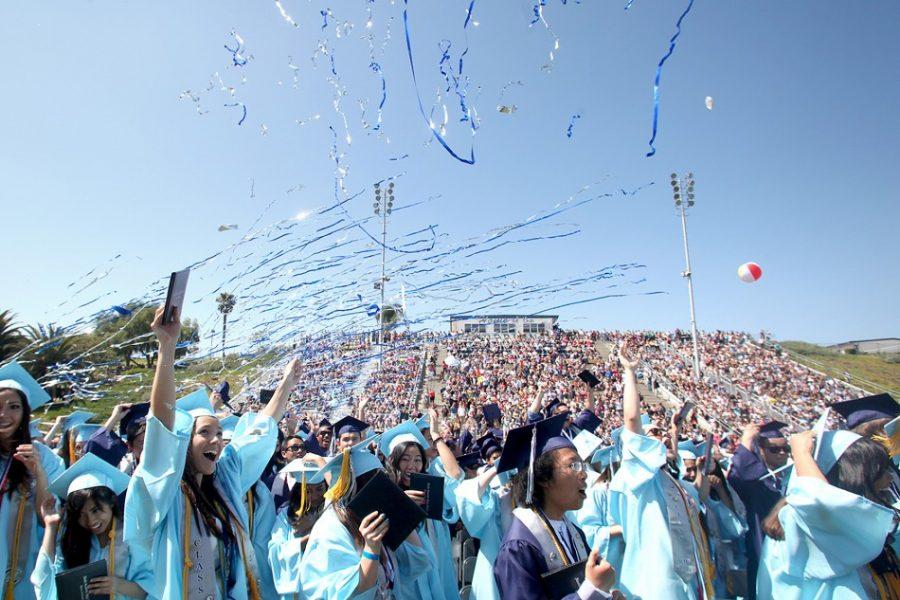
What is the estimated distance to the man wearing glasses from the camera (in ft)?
14.9

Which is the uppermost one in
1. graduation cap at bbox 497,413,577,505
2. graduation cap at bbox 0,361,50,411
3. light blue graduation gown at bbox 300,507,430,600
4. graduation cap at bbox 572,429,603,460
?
graduation cap at bbox 0,361,50,411

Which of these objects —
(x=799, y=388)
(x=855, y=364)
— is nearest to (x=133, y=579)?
(x=799, y=388)

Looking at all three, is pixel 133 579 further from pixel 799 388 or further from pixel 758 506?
pixel 799 388

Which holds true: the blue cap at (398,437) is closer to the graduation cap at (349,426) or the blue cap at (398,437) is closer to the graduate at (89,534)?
the graduation cap at (349,426)

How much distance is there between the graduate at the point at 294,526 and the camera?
3.64 m

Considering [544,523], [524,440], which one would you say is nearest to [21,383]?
[524,440]

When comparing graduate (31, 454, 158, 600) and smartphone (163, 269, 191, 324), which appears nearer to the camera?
smartphone (163, 269, 191, 324)

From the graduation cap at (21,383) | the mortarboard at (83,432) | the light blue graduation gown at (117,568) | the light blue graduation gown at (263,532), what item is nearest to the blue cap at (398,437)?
the light blue graduation gown at (263,532)

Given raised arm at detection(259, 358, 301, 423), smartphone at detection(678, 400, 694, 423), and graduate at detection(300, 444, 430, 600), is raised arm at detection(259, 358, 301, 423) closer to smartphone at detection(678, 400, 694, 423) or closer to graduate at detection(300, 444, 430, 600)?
graduate at detection(300, 444, 430, 600)

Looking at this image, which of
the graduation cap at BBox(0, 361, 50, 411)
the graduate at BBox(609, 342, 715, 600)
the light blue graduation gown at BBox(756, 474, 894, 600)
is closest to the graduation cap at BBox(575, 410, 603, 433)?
the graduate at BBox(609, 342, 715, 600)

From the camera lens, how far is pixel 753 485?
184 inches

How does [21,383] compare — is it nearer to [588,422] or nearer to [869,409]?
[588,422]

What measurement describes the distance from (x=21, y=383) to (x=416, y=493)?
9.98 feet

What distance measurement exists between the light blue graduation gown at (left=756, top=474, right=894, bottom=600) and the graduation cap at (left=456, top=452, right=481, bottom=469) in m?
3.29
